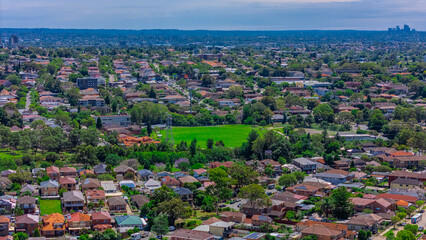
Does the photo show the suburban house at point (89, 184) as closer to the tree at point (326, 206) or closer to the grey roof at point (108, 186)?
the grey roof at point (108, 186)

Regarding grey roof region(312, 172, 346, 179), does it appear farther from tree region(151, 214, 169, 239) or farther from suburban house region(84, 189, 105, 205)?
suburban house region(84, 189, 105, 205)

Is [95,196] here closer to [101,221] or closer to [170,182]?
[101,221]

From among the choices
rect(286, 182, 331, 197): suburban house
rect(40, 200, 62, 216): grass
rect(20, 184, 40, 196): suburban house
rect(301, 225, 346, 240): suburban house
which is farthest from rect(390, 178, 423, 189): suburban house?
rect(20, 184, 40, 196): suburban house

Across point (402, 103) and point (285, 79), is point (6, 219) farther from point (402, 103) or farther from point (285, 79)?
point (285, 79)

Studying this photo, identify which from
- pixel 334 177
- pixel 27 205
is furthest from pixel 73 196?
pixel 334 177

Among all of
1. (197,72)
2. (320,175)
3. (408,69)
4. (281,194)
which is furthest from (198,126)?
(408,69)

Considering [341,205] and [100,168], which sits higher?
[341,205]
